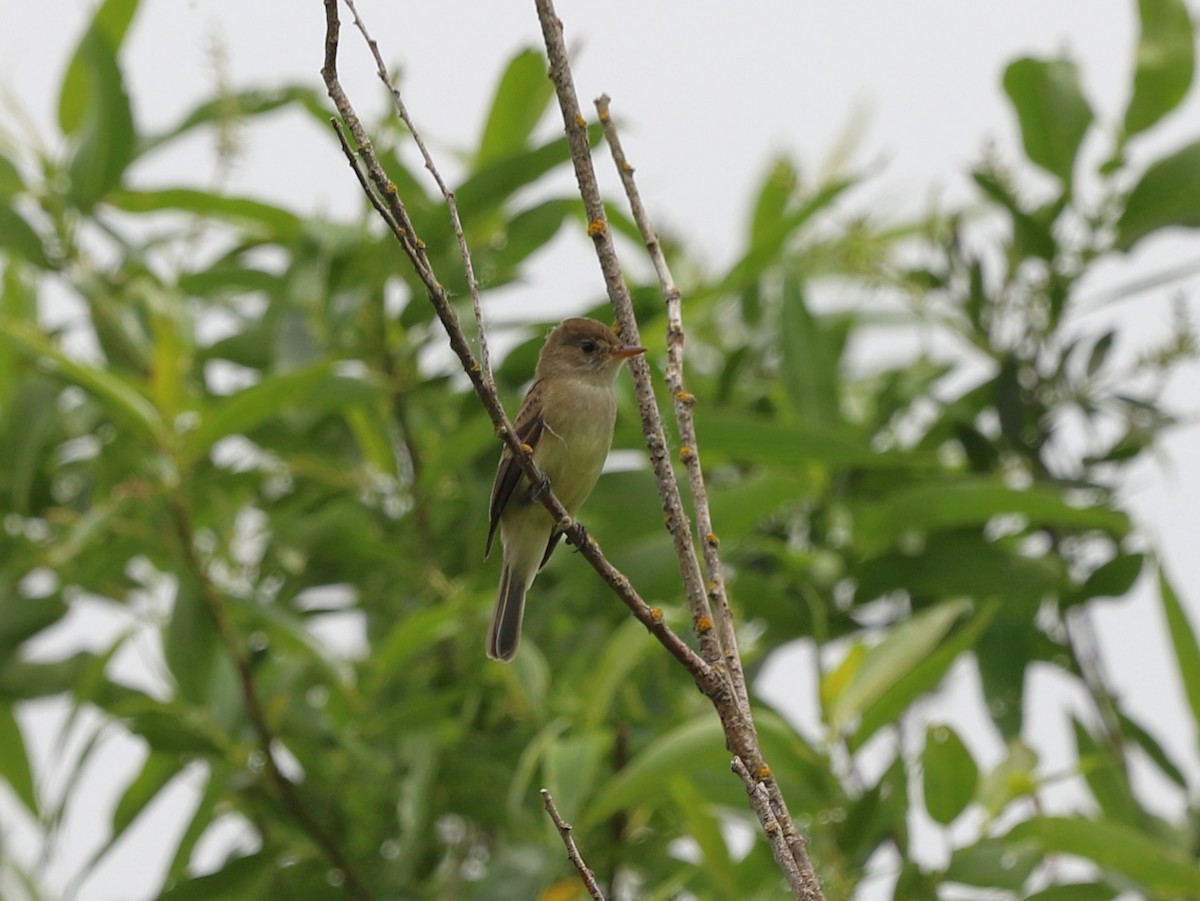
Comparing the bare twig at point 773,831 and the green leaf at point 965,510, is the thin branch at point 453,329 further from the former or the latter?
the green leaf at point 965,510

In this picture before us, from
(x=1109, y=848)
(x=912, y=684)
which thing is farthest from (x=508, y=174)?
(x=1109, y=848)

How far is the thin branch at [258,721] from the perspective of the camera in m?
3.80

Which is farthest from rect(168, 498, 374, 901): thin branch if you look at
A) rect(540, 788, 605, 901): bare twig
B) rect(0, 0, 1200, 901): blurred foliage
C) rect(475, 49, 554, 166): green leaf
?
rect(540, 788, 605, 901): bare twig

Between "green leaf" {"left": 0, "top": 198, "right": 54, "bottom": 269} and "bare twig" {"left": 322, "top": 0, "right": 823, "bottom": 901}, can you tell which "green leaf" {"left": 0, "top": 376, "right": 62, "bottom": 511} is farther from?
"bare twig" {"left": 322, "top": 0, "right": 823, "bottom": 901}

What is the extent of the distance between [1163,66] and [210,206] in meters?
2.61

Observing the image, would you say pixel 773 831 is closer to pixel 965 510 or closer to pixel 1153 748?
pixel 965 510

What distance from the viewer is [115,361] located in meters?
4.54

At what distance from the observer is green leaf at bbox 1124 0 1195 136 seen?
452 cm

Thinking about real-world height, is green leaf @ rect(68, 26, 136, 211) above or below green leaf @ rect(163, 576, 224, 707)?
above

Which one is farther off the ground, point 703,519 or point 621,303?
point 621,303

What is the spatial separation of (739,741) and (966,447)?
8.61 feet

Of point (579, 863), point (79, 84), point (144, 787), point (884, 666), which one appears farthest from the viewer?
point (79, 84)

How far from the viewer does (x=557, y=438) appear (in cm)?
377

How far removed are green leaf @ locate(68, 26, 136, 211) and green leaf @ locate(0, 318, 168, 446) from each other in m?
0.64
